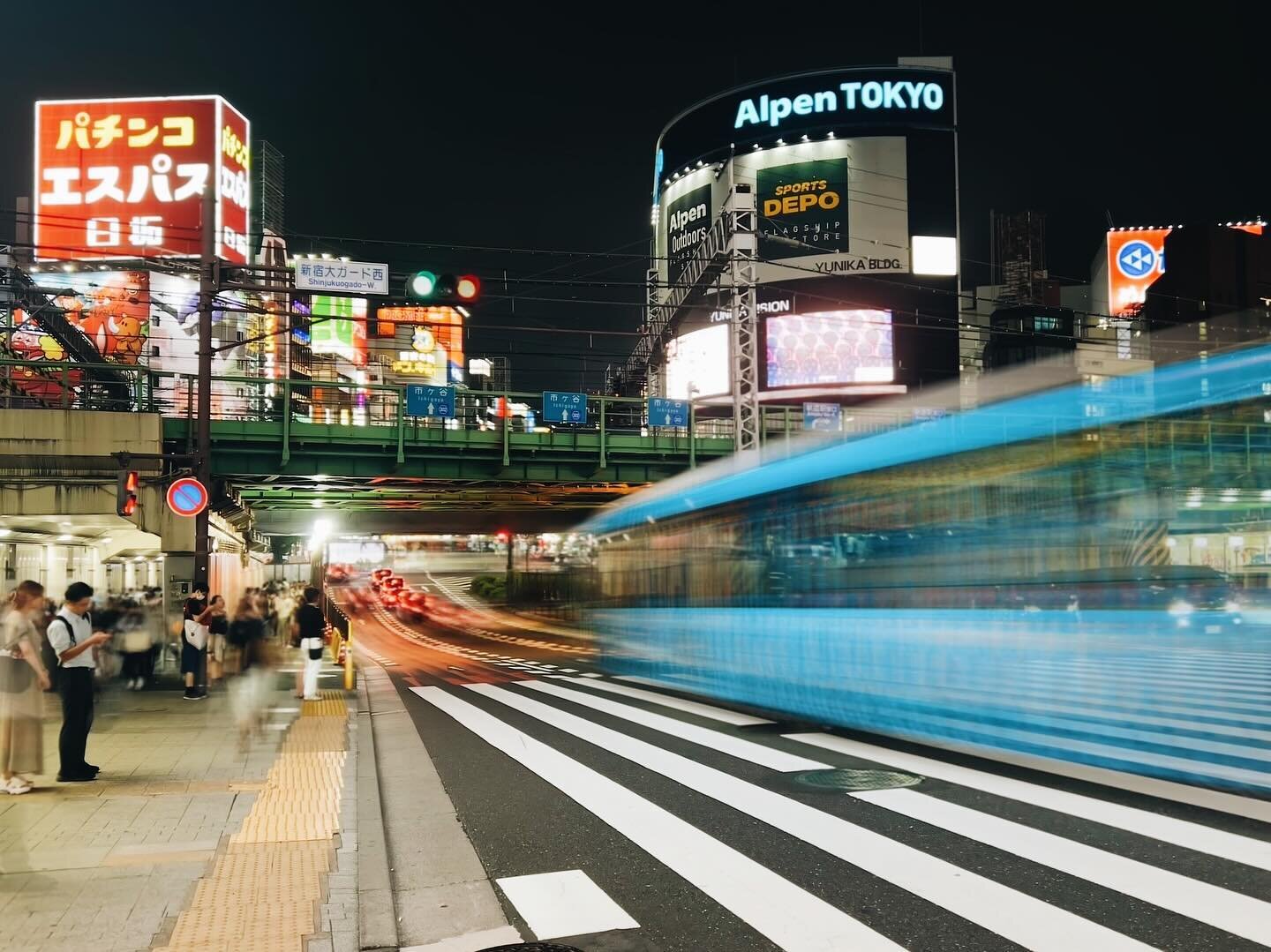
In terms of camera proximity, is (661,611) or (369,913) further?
(661,611)

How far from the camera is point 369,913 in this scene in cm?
584

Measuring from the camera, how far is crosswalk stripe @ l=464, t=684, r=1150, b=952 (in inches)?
204

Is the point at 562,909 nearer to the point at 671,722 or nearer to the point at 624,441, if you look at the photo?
the point at 671,722

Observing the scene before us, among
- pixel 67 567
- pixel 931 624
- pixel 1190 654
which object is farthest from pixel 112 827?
pixel 67 567

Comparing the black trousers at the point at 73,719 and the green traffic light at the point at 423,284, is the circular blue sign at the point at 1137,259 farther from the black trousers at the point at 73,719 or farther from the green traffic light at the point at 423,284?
the black trousers at the point at 73,719

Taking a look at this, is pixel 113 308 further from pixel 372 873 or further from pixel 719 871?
pixel 719 871

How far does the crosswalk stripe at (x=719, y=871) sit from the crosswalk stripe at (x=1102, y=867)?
1.60 meters

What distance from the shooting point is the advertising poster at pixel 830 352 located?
62.1 meters

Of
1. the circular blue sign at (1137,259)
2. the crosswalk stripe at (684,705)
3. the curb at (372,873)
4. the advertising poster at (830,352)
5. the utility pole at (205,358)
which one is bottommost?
the crosswalk stripe at (684,705)

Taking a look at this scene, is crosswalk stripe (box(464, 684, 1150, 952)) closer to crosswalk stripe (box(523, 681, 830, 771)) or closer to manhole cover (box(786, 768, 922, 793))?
manhole cover (box(786, 768, 922, 793))

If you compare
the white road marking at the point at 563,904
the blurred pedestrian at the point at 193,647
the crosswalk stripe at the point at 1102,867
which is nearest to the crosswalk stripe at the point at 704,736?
the crosswalk stripe at the point at 1102,867

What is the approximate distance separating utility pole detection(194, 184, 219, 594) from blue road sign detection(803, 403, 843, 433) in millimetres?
20471

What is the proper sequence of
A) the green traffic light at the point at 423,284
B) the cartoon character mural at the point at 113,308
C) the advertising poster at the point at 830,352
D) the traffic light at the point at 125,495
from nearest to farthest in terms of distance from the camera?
the green traffic light at the point at 423,284
the traffic light at the point at 125,495
the cartoon character mural at the point at 113,308
the advertising poster at the point at 830,352

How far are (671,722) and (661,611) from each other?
8.52 ft
